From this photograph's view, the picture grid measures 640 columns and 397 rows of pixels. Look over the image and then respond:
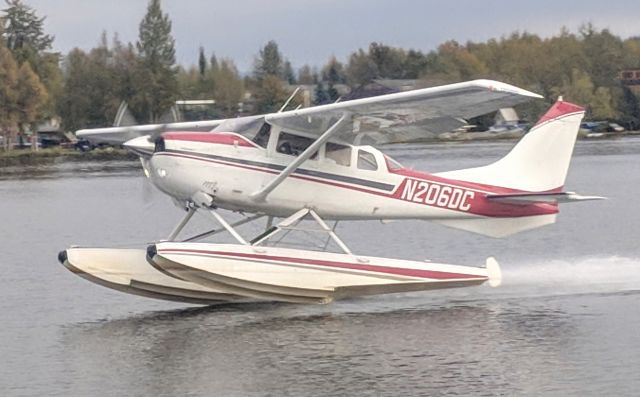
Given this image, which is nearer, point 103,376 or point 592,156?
point 103,376

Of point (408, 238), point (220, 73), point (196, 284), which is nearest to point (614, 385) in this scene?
point (196, 284)

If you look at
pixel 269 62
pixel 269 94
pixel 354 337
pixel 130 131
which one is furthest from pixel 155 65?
pixel 354 337

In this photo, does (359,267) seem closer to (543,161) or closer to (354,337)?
(354,337)

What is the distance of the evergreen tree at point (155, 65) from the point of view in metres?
63.0

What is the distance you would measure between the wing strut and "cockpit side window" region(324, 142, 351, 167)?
486 millimetres

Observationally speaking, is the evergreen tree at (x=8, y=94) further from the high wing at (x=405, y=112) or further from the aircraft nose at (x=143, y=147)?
the aircraft nose at (x=143, y=147)

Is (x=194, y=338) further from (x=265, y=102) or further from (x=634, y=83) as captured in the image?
(x=634, y=83)

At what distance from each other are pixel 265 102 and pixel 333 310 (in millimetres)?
57275

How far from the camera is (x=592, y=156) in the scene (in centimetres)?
5981

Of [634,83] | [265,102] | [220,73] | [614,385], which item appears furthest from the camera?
[634,83]

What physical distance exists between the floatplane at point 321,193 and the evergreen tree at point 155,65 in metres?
39.0

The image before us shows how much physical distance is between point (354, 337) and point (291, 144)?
2.85m

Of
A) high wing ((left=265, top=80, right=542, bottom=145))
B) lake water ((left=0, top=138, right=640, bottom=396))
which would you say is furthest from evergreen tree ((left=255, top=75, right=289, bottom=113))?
high wing ((left=265, top=80, right=542, bottom=145))

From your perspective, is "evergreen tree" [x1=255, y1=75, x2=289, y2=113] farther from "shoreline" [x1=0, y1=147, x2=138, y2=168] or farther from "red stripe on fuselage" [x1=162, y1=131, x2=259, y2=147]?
"red stripe on fuselage" [x1=162, y1=131, x2=259, y2=147]
